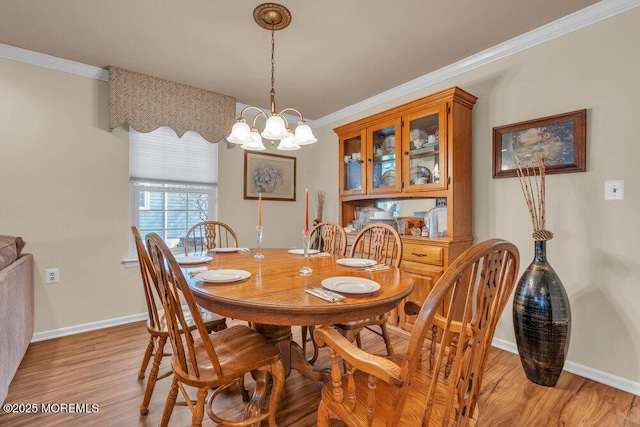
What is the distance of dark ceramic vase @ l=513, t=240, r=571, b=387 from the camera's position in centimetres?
177

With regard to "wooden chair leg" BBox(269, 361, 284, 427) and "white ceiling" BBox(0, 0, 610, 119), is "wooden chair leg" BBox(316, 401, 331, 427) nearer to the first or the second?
"wooden chair leg" BBox(269, 361, 284, 427)

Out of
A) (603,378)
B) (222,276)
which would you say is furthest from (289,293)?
(603,378)

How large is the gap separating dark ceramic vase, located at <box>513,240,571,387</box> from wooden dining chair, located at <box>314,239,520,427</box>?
1.09m

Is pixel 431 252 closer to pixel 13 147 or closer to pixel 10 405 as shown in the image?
pixel 10 405

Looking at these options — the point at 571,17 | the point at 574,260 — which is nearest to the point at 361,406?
the point at 574,260

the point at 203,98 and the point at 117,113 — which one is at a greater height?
the point at 203,98

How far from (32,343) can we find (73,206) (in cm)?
113

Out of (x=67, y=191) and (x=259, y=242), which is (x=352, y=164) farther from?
(x=67, y=191)

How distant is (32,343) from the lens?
240 centimetres

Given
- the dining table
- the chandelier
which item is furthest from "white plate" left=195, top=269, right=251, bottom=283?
the chandelier

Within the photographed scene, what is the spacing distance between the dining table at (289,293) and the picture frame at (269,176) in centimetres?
183

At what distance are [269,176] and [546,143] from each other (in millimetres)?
2775

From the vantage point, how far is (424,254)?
2.46 metres

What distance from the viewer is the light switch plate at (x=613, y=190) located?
184 centimetres
